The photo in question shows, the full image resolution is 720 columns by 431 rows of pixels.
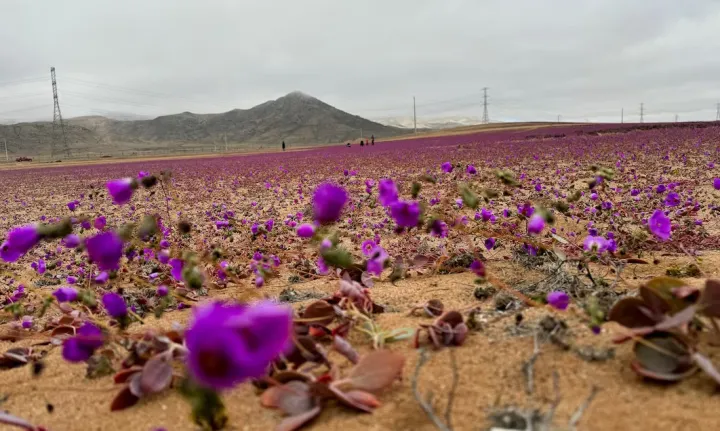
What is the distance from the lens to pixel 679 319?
1321 millimetres

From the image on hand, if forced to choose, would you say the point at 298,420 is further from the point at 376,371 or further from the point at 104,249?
the point at 104,249

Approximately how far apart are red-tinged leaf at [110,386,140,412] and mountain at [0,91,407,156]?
108624 millimetres

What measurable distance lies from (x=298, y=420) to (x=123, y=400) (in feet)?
2.03

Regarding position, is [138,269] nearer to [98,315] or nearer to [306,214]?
[98,315]

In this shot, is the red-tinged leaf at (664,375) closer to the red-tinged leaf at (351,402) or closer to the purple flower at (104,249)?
the red-tinged leaf at (351,402)

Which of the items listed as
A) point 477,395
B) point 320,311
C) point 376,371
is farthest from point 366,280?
point 477,395

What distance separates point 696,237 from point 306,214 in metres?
4.82

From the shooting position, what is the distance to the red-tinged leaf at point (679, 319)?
1.29 m

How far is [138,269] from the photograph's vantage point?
15.1 ft

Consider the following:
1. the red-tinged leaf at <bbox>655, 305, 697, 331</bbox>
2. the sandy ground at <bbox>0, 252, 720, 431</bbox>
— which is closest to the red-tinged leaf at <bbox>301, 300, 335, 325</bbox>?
the sandy ground at <bbox>0, 252, 720, 431</bbox>

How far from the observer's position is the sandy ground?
4.09 feet

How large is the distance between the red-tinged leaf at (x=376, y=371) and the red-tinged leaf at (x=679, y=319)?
2.40ft

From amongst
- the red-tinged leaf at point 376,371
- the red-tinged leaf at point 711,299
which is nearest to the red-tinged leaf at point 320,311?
the red-tinged leaf at point 376,371

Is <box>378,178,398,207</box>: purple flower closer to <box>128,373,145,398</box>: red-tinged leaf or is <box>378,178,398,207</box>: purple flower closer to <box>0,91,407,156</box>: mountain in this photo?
<box>128,373,145,398</box>: red-tinged leaf
